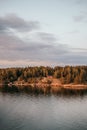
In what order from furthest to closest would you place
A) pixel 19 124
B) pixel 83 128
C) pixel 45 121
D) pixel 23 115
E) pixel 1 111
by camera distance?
1. pixel 1 111
2. pixel 23 115
3. pixel 45 121
4. pixel 19 124
5. pixel 83 128


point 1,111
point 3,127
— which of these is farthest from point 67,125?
point 1,111

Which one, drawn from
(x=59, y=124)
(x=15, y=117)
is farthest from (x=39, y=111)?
(x=59, y=124)

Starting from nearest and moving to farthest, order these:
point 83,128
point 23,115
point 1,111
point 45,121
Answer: point 83,128
point 45,121
point 23,115
point 1,111

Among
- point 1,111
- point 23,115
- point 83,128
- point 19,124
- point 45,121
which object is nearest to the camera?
point 83,128

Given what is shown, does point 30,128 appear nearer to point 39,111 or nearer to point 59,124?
point 59,124

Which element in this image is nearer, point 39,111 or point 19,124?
point 19,124

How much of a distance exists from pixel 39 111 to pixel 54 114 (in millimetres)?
9138

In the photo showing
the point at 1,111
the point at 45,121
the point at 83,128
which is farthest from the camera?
the point at 1,111

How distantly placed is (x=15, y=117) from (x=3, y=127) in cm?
1449

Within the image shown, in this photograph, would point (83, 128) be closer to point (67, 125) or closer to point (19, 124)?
point (67, 125)

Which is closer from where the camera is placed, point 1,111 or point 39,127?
point 39,127

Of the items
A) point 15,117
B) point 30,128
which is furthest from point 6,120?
point 30,128

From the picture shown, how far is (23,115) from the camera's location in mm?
103250

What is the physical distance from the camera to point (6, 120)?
306ft
